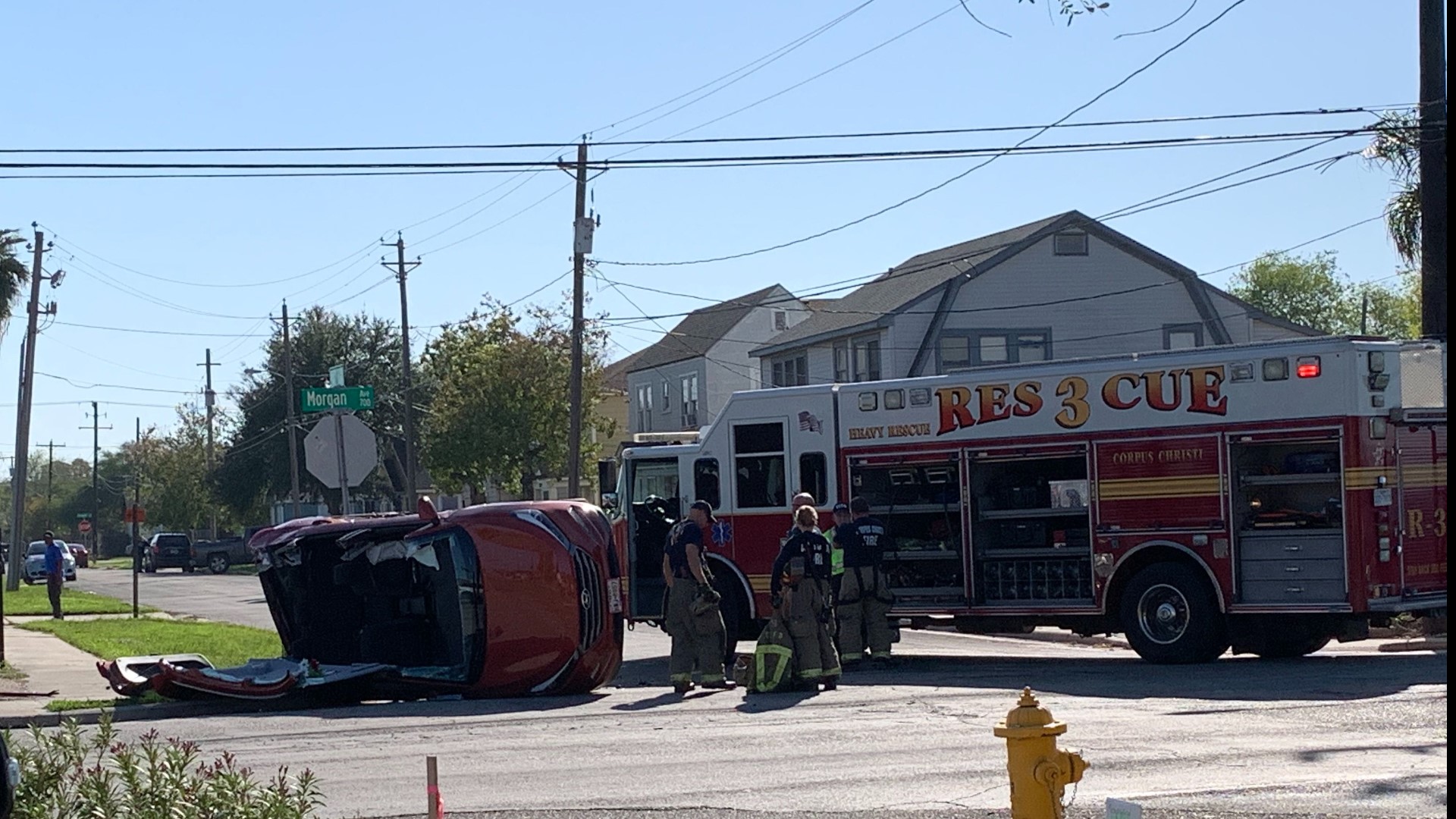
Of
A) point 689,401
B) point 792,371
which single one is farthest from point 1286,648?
point 689,401

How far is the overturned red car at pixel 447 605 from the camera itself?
15148mm

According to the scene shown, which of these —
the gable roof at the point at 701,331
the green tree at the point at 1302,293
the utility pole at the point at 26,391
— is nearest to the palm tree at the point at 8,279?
the utility pole at the point at 26,391

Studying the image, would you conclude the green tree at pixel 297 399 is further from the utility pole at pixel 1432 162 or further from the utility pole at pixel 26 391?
the utility pole at pixel 1432 162

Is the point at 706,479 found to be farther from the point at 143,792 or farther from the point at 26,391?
the point at 26,391

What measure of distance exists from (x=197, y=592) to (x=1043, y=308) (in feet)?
80.1

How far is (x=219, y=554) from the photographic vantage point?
2621 inches

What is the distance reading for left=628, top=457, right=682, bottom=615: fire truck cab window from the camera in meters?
19.5

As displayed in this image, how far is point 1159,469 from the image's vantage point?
53.4 ft

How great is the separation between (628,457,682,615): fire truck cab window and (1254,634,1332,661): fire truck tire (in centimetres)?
673

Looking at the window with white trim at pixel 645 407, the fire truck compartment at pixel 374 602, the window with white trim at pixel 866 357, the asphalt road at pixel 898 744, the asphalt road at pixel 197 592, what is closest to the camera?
the asphalt road at pixel 898 744

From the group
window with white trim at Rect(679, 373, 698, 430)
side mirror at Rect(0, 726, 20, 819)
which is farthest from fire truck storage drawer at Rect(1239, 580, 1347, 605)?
window with white trim at Rect(679, 373, 698, 430)

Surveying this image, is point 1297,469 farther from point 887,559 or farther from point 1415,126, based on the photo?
point 1415,126

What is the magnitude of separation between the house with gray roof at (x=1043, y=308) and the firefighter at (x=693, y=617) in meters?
25.8

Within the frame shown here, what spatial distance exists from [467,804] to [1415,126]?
573 inches
